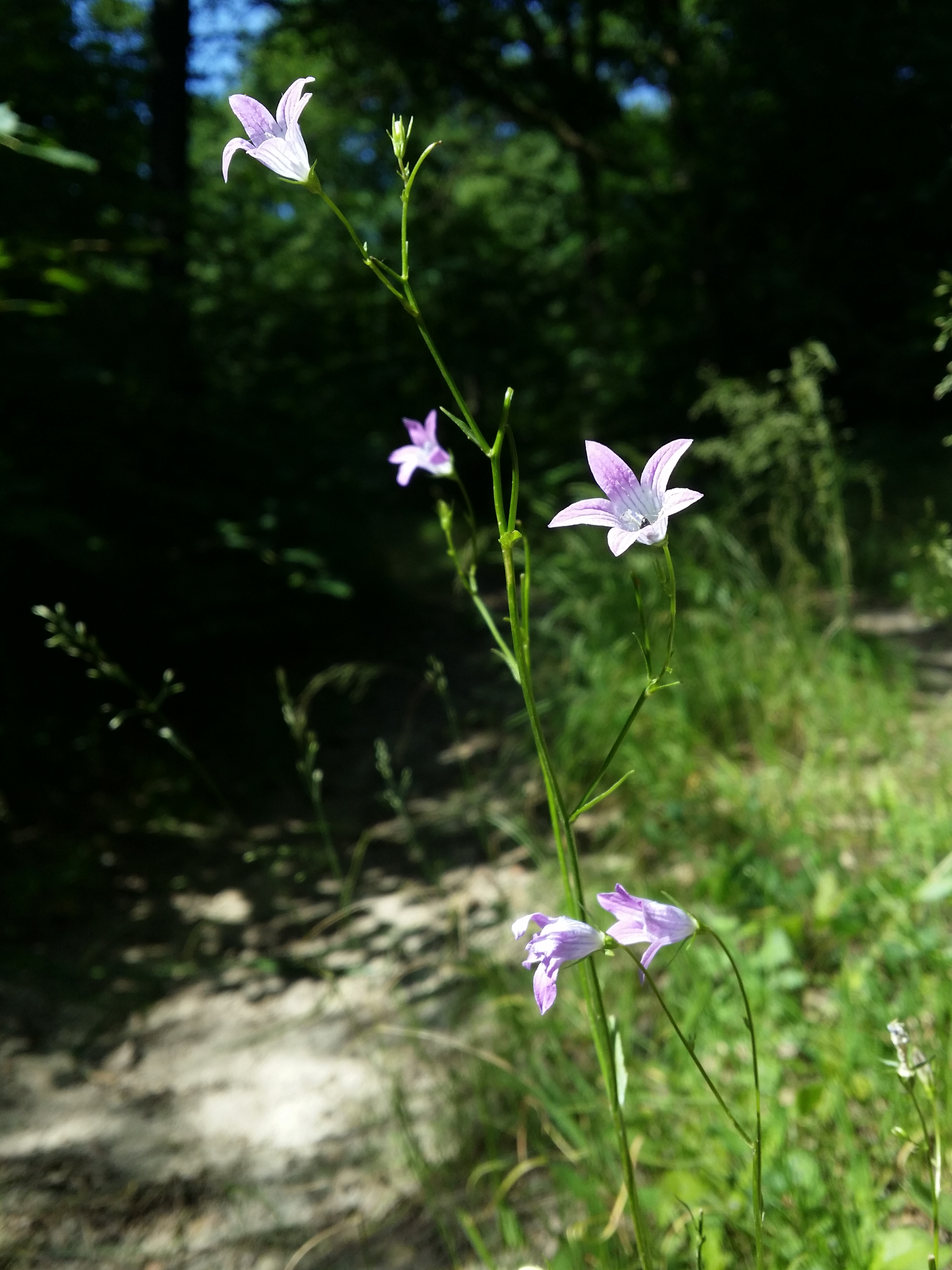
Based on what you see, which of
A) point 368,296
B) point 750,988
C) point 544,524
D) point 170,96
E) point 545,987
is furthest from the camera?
point 368,296

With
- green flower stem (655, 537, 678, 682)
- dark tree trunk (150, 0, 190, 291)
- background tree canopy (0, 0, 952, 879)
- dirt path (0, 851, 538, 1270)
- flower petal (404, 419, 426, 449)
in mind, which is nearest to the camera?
green flower stem (655, 537, 678, 682)

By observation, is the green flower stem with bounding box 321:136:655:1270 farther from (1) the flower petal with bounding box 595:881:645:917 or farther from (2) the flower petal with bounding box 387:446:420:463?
(2) the flower petal with bounding box 387:446:420:463

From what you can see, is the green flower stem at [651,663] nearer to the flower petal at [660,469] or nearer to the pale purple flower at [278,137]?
the flower petal at [660,469]

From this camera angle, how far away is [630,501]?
823 mm

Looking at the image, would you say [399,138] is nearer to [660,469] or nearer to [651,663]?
[660,469]

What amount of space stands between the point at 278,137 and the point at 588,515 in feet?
1.64

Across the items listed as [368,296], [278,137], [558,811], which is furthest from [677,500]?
[368,296]

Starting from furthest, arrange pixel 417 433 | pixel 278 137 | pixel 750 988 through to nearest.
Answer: pixel 750 988, pixel 417 433, pixel 278 137

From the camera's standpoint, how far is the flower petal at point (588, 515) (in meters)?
0.76

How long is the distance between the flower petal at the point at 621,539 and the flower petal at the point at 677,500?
0.09 feet

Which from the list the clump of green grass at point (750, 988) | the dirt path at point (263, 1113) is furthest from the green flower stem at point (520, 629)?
the dirt path at point (263, 1113)

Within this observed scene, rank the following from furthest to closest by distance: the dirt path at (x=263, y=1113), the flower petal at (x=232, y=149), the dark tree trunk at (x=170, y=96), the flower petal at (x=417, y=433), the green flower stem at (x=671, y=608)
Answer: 1. the dark tree trunk at (x=170, y=96)
2. the dirt path at (x=263, y=1113)
3. the flower petal at (x=417, y=433)
4. the flower petal at (x=232, y=149)
5. the green flower stem at (x=671, y=608)

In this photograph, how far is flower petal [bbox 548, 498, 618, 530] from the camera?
2.48 feet

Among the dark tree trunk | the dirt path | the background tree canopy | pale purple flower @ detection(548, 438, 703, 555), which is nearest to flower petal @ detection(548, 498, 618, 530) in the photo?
pale purple flower @ detection(548, 438, 703, 555)
